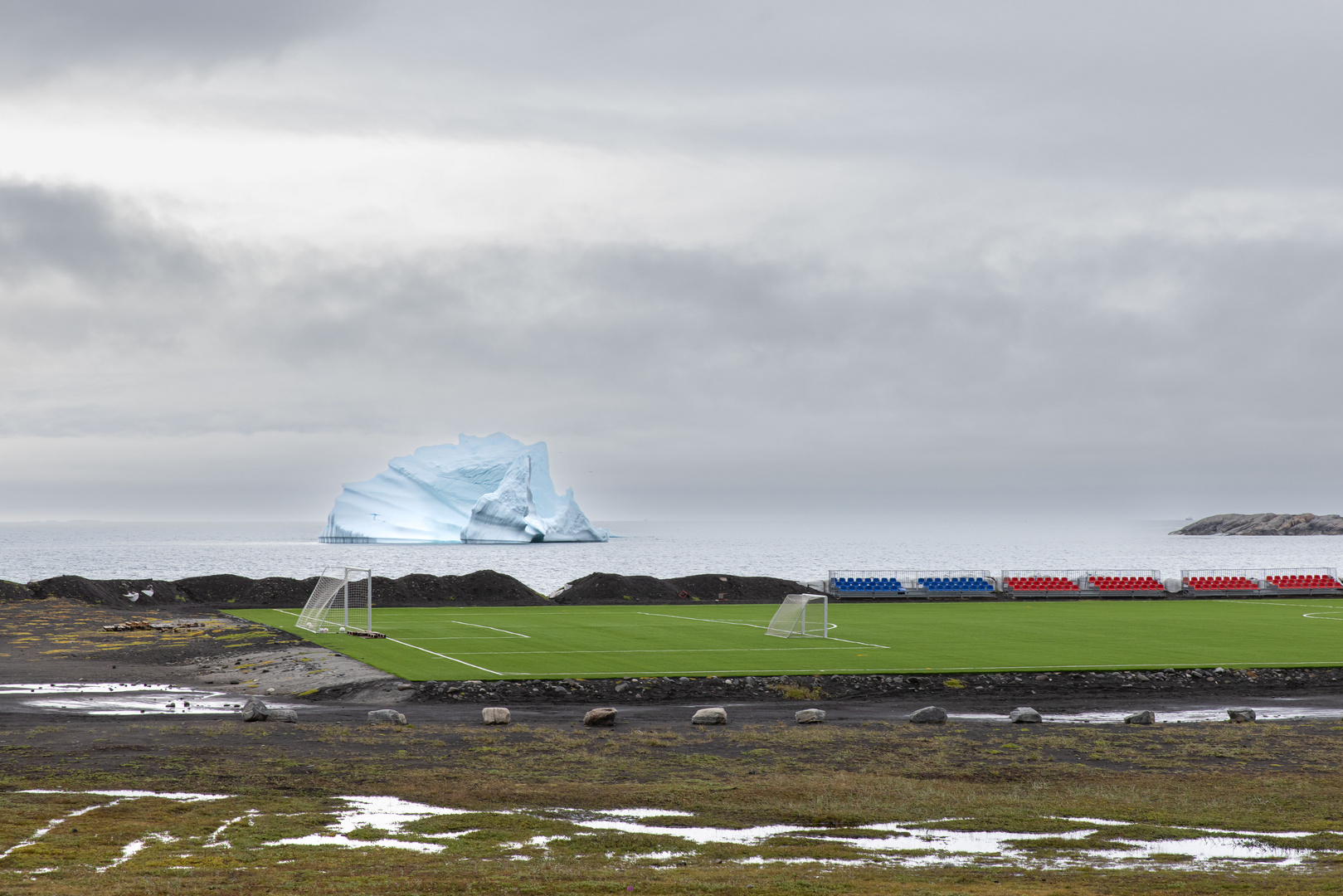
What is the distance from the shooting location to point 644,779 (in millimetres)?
13430

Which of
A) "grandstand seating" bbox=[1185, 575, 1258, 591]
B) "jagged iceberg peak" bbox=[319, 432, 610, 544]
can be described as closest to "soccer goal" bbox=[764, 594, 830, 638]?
"grandstand seating" bbox=[1185, 575, 1258, 591]

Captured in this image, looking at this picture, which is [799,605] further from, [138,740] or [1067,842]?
[1067,842]

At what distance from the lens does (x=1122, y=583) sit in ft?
171

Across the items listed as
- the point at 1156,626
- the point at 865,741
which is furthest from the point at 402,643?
the point at 1156,626

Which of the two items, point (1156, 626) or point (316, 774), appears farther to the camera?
point (1156, 626)

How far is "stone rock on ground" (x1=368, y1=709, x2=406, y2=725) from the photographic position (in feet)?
56.3

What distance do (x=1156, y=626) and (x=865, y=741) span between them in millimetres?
22962

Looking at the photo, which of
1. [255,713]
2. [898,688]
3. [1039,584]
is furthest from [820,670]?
[1039,584]

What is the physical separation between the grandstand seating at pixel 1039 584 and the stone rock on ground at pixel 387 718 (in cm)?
3847

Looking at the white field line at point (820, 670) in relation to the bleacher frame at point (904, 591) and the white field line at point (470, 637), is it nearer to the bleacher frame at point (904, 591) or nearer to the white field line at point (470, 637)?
the white field line at point (470, 637)

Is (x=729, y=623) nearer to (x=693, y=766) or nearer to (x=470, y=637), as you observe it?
(x=470, y=637)

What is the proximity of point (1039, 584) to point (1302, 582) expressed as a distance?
12826mm

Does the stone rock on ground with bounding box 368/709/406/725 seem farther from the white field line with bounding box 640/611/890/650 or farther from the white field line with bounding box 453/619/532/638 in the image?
the white field line with bounding box 640/611/890/650

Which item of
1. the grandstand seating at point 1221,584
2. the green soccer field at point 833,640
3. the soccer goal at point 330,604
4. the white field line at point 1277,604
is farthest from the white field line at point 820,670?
the grandstand seating at point 1221,584
